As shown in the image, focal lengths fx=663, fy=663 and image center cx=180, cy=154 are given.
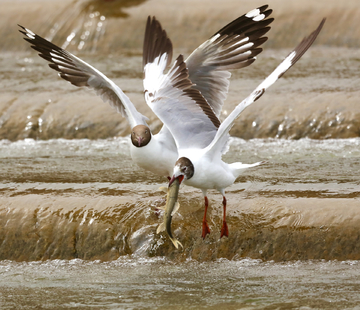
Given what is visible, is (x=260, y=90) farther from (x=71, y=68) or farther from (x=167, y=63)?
(x=71, y=68)

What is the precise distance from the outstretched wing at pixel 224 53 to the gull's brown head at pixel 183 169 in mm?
1243

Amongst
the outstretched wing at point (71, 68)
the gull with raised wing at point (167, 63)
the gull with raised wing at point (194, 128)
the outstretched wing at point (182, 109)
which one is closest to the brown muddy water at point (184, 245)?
the gull with raised wing at point (194, 128)

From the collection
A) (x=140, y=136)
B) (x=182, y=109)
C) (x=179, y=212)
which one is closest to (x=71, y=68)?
(x=140, y=136)

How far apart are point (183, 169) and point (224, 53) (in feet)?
5.04

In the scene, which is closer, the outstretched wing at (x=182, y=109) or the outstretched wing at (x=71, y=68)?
the outstretched wing at (x=182, y=109)

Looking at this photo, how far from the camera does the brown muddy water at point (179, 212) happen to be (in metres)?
4.41

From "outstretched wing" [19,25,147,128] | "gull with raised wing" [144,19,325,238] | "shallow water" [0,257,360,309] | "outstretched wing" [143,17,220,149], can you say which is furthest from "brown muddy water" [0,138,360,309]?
"outstretched wing" [19,25,147,128]

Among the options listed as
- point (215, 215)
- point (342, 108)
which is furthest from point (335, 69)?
point (215, 215)

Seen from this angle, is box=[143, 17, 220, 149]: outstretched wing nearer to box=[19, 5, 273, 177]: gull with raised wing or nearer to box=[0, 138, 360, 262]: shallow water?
box=[19, 5, 273, 177]: gull with raised wing

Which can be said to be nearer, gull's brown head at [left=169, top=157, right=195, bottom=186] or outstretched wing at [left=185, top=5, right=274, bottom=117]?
gull's brown head at [left=169, top=157, right=195, bottom=186]

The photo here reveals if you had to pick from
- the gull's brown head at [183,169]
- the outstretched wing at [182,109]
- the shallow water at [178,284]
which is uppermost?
the outstretched wing at [182,109]

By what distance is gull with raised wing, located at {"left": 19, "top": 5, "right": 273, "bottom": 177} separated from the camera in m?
5.41

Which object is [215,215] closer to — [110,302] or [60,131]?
[110,302]

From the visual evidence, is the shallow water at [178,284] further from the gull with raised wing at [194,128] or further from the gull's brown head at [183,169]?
the gull's brown head at [183,169]
